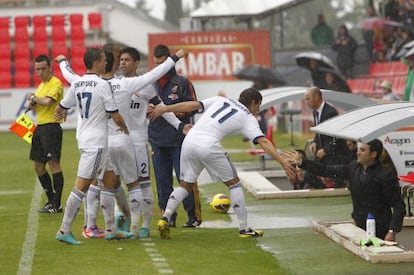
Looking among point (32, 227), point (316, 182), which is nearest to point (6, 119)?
point (316, 182)

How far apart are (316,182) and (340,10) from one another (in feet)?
203

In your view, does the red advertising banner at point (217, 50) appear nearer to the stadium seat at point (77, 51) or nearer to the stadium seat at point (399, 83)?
the stadium seat at point (77, 51)

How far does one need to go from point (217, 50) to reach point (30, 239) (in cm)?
2488

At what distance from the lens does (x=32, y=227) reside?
1541 cm

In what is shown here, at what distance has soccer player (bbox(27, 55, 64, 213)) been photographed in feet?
55.2

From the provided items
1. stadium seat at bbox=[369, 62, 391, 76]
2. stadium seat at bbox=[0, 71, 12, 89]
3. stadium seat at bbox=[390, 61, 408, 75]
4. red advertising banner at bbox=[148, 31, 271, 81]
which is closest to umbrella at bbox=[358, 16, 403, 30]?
stadium seat at bbox=[369, 62, 391, 76]

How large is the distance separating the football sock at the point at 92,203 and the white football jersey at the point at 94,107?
0.72 meters

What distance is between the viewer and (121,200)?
14.1 m

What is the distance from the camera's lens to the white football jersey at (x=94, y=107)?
13.4 m

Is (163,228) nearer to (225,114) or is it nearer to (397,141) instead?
(225,114)

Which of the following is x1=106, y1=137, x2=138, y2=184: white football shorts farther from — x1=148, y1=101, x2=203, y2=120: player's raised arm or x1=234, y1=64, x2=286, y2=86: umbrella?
x1=234, y1=64, x2=286, y2=86: umbrella

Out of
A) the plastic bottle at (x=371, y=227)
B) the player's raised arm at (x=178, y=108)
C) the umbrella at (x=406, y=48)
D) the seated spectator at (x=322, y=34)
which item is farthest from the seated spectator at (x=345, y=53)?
the plastic bottle at (x=371, y=227)

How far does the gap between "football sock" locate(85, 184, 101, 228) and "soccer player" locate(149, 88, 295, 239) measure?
73cm

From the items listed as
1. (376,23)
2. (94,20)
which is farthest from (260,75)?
(94,20)
